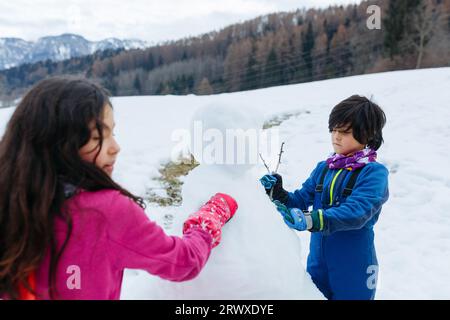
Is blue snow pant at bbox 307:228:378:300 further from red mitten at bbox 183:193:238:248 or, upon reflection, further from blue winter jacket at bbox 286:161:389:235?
red mitten at bbox 183:193:238:248

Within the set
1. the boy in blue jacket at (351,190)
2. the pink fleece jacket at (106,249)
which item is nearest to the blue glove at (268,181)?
the boy in blue jacket at (351,190)

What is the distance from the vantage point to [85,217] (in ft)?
3.17

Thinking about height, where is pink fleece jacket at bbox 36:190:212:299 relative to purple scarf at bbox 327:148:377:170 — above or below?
below

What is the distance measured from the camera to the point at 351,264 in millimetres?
1802

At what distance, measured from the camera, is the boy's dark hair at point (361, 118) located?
5.85ft

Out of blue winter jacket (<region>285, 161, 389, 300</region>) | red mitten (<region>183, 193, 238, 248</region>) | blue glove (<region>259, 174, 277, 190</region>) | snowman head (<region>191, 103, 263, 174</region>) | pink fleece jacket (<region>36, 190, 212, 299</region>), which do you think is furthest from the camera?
blue glove (<region>259, 174, 277, 190</region>)

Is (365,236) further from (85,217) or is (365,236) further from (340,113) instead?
(85,217)

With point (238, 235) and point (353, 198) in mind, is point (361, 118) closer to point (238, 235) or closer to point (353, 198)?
point (353, 198)

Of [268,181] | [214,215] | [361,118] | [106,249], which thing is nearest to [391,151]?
[361,118]

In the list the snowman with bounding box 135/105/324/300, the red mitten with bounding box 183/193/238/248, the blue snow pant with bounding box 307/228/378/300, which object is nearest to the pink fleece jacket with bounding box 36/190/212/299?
the red mitten with bounding box 183/193/238/248

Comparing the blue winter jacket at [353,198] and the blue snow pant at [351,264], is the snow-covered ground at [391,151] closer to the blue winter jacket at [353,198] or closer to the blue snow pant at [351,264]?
the blue winter jacket at [353,198]

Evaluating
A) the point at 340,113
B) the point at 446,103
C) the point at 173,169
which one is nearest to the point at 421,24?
the point at 446,103

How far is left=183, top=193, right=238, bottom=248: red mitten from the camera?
1.24 metres

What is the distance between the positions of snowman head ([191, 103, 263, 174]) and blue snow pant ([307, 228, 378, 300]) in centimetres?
69
